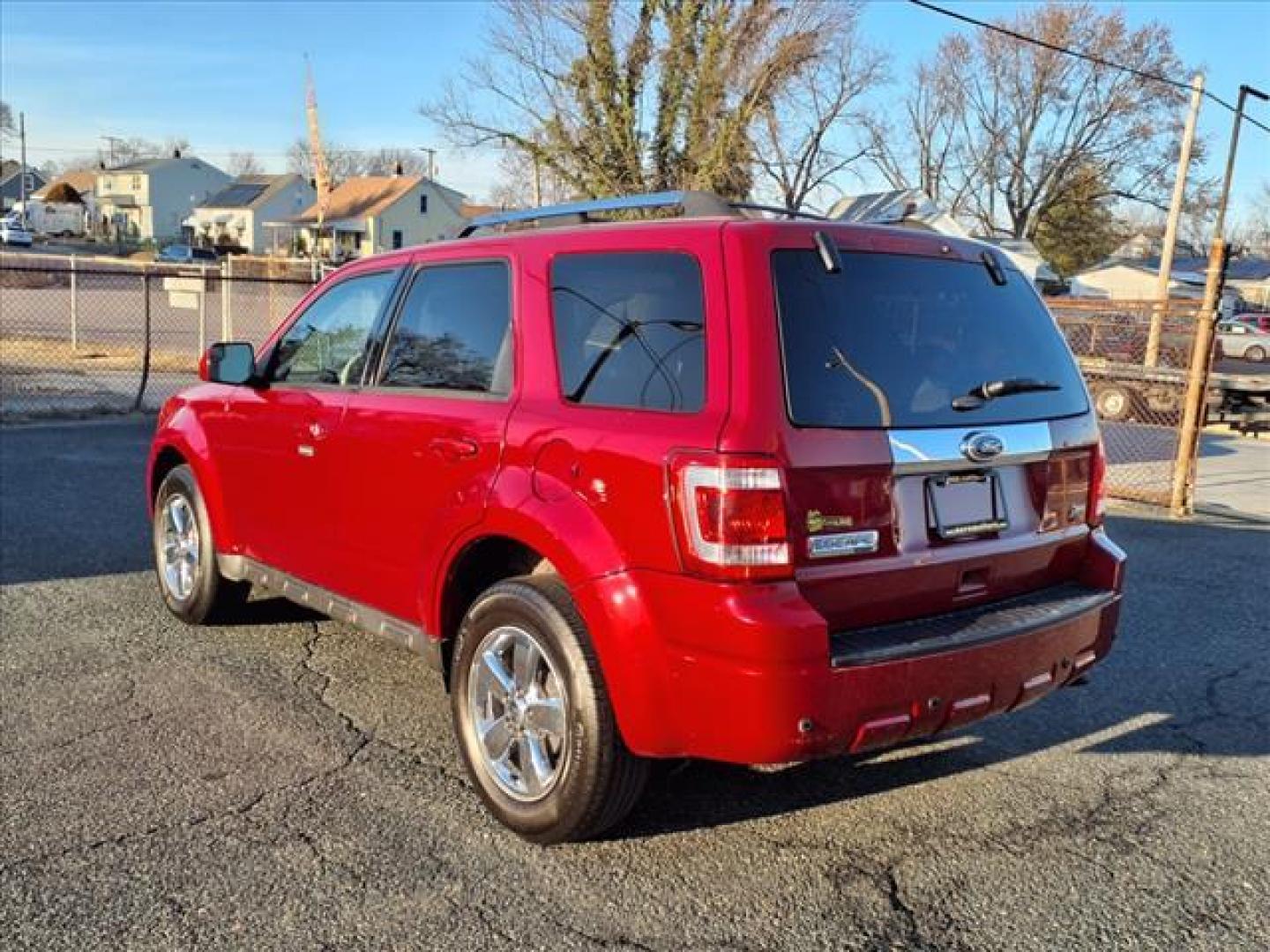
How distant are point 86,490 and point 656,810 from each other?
6.51 metres

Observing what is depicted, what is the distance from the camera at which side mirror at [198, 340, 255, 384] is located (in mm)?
4867

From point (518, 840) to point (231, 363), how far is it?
261 cm

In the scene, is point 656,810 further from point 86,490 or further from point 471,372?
point 86,490

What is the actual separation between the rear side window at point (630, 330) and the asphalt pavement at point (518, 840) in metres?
1.18

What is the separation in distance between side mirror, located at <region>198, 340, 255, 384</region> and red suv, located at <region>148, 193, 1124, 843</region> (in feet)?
3.03

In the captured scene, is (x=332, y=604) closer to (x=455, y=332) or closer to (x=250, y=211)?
(x=455, y=332)

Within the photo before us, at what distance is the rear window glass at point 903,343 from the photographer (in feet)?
9.92

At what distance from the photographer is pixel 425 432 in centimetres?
382

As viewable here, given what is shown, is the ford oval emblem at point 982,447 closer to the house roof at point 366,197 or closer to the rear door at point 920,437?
the rear door at point 920,437

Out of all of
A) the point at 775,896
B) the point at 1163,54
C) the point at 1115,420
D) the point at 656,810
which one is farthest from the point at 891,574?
the point at 1163,54

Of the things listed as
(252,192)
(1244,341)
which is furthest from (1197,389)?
(252,192)

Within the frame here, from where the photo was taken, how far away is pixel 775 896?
3123mm

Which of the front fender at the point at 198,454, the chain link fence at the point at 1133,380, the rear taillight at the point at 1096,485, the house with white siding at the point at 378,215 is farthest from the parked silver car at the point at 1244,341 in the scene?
the house with white siding at the point at 378,215

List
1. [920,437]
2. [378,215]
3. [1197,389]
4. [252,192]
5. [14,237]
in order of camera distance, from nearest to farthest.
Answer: [920,437]
[1197,389]
[14,237]
[378,215]
[252,192]
